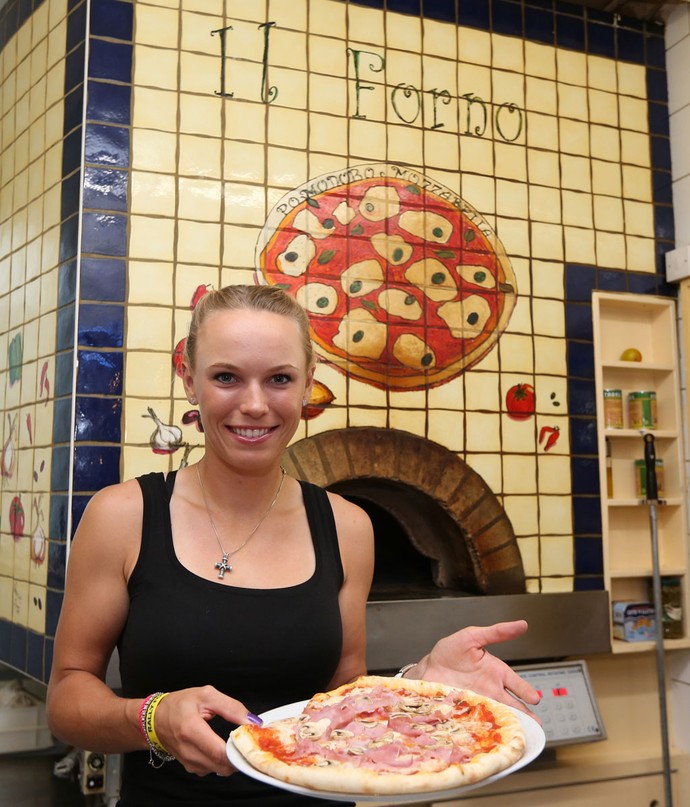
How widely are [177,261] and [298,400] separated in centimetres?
114

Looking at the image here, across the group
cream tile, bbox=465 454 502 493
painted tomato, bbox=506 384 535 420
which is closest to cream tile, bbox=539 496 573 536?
cream tile, bbox=465 454 502 493

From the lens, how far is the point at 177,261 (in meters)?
2.28

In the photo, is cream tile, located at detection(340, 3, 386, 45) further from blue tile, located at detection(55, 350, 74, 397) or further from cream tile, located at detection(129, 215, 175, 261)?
blue tile, located at detection(55, 350, 74, 397)

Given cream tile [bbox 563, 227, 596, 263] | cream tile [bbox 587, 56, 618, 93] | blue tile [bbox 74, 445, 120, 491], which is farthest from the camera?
cream tile [bbox 587, 56, 618, 93]

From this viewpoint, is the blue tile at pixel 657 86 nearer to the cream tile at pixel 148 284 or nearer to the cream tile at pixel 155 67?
the cream tile at pixel 155 67

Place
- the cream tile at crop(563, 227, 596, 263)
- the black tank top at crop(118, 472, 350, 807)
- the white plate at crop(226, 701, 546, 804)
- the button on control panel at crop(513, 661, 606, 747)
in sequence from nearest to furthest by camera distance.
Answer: the white plate at crop(226, 701, 546, 804) < the black tank top at crop(118, 472, 350, 807) < the button on control panel at crop(513, 661, 606, 747) < the cream tile at crop(563, 227, 596, 263)

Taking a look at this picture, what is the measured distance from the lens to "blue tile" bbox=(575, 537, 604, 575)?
2656 mm

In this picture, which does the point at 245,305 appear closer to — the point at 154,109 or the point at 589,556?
the point at 154,109

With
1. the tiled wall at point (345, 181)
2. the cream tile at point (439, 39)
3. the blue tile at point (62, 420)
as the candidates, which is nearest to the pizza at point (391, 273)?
the tiled wall at point (345, 181)

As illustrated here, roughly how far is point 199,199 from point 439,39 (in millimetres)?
1017

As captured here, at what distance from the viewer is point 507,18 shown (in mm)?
2750

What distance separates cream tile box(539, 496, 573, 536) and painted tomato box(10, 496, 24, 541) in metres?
1.64

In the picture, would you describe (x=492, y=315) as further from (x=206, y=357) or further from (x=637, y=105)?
(x=206, y=357)

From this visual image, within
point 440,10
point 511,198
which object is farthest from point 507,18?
point 511,198
